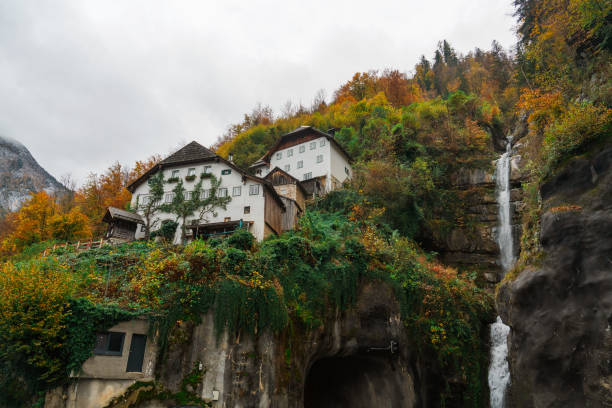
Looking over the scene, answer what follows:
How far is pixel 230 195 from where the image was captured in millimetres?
31766

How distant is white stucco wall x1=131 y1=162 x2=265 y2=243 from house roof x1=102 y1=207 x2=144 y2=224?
0.94 metres

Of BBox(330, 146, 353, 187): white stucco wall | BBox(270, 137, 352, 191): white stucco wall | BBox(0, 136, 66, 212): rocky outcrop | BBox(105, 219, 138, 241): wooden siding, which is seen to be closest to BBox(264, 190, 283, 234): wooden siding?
BBox(270, 137, 352, 191): white stucco wall

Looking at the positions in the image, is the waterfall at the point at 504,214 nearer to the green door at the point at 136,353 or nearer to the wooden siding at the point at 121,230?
the green door at the point at 136,353

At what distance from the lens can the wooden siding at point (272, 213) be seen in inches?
1210

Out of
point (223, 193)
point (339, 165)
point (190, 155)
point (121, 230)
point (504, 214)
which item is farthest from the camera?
point (339, 165)

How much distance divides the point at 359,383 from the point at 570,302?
1290 centimetres

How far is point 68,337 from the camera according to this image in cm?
1399

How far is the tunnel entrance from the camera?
813 inches

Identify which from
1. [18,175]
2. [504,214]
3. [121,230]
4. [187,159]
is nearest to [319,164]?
[187,159]

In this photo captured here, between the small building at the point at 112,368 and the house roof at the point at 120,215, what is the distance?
55.0ft

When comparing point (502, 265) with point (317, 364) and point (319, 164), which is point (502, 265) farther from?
point (319, 164)

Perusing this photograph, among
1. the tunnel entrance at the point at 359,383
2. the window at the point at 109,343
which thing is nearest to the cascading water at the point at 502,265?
the tunnel entrance at the point at 359,383

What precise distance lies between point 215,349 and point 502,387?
1442 cm

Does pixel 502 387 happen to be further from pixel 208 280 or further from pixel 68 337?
pixel 68 337
